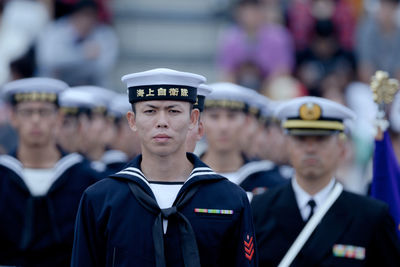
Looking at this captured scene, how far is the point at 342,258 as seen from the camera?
254 inches

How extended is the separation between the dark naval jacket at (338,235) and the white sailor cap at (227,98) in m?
2.04

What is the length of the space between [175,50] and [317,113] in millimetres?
8985

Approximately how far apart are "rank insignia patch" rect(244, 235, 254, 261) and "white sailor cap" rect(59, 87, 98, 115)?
573 cm

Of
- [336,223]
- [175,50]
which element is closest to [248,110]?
[336,223]

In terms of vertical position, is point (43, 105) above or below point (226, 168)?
above

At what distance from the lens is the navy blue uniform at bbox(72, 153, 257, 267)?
16.5 feet

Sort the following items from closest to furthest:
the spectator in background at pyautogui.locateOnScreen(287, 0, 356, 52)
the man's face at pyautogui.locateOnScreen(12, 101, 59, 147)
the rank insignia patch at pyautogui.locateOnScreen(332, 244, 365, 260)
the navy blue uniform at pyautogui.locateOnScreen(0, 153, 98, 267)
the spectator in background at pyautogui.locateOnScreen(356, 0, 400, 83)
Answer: the rank insignia patch at pyautogui.locateOnScreen(332, 244, 365, 260), the navy blue uniform at pyautogui.locateOnScreen(0, 153, 98, 267), the man's face at pyautogui.locateOnScreen(12, 101, 59, 147), the spectator in background at pyautogui.locateOnScreen(356, 0, 400, 83), the spectator in background at pyautogui.locateOnScreen(287, 0, 356, 52)

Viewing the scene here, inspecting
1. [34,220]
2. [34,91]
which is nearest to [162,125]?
[34,220]

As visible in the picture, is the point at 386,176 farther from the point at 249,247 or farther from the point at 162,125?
the point at 162,125

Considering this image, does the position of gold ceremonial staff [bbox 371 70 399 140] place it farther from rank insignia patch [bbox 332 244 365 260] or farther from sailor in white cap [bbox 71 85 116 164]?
sailor in white cap [bbox 71 85 116 164]

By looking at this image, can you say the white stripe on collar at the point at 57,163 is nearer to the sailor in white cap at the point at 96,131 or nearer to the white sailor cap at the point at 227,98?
the white sailor cap at the point at 227,98

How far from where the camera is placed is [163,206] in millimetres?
5168

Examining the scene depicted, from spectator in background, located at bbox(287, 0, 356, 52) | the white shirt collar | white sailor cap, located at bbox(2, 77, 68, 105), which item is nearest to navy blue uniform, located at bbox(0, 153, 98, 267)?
white sailor cap, located at bbox(2, 77, 68, 105)

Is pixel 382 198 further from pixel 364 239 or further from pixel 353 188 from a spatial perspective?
pixel 353 188
